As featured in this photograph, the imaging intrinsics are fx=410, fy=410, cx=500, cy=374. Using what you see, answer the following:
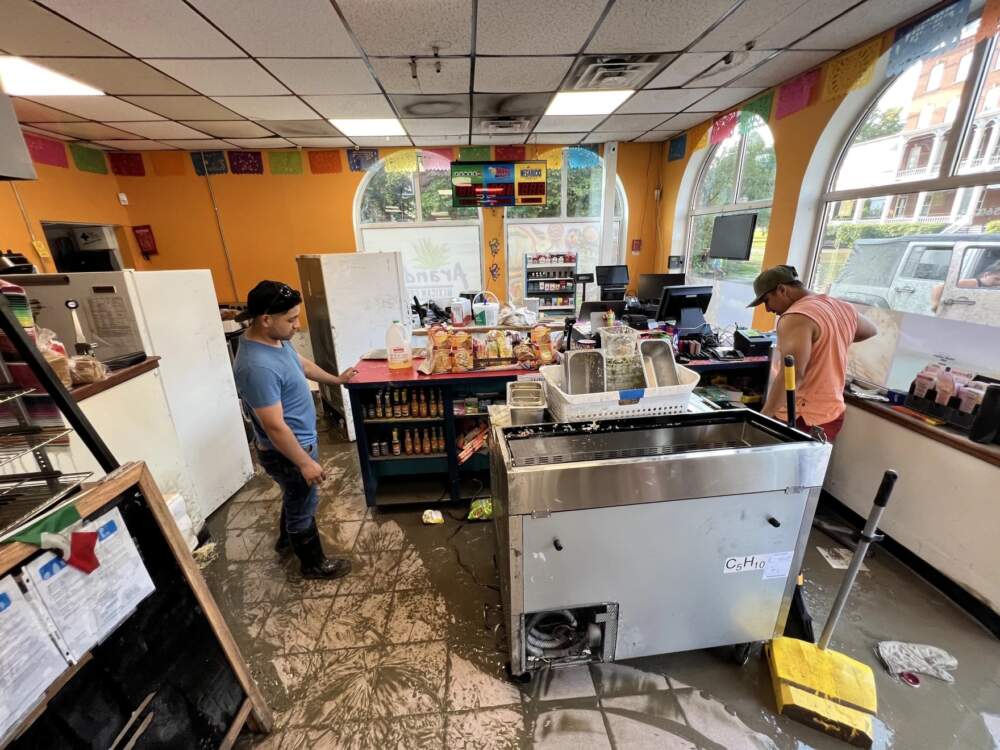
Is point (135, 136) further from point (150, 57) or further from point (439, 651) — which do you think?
point (439, 651)

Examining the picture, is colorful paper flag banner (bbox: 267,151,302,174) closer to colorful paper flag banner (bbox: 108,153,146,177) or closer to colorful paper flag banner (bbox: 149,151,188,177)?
colorful paper flag banner (bbox: 149,151,188,177)

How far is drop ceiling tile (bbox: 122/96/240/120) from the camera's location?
3635mm

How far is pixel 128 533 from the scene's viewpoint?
109 cm

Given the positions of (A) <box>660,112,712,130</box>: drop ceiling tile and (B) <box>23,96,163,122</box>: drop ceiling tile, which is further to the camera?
(A) <box>660,112,712,130</box>: drop ceiling tile

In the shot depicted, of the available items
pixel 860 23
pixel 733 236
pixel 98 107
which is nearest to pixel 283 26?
pixel 98 107

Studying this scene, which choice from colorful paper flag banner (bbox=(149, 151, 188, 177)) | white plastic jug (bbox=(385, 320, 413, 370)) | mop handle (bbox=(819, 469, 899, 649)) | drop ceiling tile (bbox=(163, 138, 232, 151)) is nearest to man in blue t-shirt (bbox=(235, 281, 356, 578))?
white plastic jug (bbox=(385, 320, 413, 370))

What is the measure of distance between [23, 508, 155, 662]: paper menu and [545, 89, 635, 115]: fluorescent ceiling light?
14.2ft

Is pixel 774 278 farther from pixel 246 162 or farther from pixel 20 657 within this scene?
pixel 246 162

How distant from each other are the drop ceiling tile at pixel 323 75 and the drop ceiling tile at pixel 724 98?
318cm

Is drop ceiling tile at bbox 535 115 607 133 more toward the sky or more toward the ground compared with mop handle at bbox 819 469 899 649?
more toward the sky

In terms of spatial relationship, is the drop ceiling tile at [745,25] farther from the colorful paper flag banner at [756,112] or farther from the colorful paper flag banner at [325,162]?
the colorful paper flag banner at [325,162]

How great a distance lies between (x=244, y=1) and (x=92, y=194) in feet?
16.2

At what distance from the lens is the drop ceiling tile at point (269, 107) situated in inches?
145

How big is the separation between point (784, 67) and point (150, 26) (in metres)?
4.45
